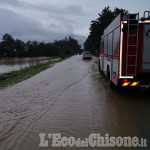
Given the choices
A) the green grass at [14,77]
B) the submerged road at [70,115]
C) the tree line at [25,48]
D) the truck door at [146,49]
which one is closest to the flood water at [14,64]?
the green grass at [14,77]

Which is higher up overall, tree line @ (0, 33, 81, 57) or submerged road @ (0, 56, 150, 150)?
tree line @ (0, 33, 81, 57)

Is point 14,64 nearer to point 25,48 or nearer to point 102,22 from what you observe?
point 102,22

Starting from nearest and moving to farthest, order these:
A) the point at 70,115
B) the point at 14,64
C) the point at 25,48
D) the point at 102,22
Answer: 1. the point at 70,115
2. the point at 14,64
3. the point at 102,22
4. the point at 25,48

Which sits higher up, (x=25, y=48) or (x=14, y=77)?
(x=25, y=48)

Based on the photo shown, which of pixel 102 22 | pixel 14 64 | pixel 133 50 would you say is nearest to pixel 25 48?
pixel 102 22

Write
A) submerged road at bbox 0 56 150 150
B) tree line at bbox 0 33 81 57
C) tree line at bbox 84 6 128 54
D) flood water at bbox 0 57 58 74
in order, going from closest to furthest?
submerged road at bbox 0 56 150 150 < flood water at bbox 0 57 58 74 < tree line at bbox 84 6 128 54 < tree line at bbox 0 33 81 57

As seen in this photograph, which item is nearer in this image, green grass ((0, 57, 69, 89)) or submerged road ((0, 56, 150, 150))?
submerged road ((0, 56, 150, 150))

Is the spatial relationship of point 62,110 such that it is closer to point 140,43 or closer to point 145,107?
point 145,107

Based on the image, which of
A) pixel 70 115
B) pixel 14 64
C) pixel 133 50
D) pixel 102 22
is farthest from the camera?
pixel 102 22

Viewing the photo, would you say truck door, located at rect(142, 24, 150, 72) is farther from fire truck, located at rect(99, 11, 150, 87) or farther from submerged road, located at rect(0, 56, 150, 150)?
submerged road, located at rect(0, 56, 150, 150)

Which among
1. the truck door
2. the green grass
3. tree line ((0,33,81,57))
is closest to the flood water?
the green grass

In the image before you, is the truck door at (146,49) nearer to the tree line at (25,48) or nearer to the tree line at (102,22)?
the tree line at (102,22)

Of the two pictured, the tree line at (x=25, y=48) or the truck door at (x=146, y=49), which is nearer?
the truck door at (x=146, y=49)

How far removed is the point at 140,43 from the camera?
6.36 m
